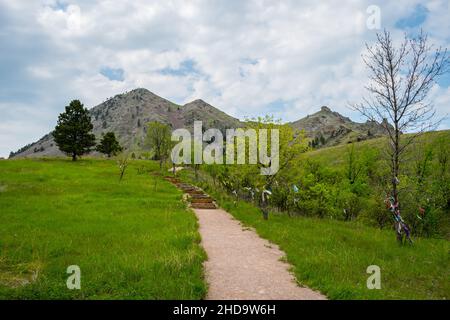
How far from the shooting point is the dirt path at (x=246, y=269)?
8.48 metres

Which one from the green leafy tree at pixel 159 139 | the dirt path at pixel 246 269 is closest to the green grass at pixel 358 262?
the dirt path at pixel 246 269

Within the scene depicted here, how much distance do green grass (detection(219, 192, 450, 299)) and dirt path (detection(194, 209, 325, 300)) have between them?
57 centimetres

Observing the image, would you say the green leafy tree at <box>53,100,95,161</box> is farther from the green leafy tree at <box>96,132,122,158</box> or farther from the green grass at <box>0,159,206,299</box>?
the green grass at <box>0,159,206,299</box>

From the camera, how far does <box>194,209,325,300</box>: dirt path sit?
27.8ft

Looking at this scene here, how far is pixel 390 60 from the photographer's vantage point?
16.1m

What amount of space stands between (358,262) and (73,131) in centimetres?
7294

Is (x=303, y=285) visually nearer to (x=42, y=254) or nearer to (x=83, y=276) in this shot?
(x=83, y=276)

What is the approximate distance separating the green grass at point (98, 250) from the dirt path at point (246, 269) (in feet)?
2.12

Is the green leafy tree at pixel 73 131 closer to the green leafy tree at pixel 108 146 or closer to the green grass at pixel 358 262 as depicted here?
the green leafy tree at pixel 108 146

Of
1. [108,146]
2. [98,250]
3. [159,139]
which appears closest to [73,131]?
[159,139]

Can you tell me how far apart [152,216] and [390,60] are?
1757 centimetres

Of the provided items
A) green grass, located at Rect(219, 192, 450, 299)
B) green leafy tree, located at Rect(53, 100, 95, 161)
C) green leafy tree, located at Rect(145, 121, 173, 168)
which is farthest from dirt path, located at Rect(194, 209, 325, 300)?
green leafy tree, located at Rect(53, 100, 95, 161)

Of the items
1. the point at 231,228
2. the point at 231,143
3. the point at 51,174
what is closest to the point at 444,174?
the point at 231,143

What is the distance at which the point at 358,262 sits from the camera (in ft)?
38.9
